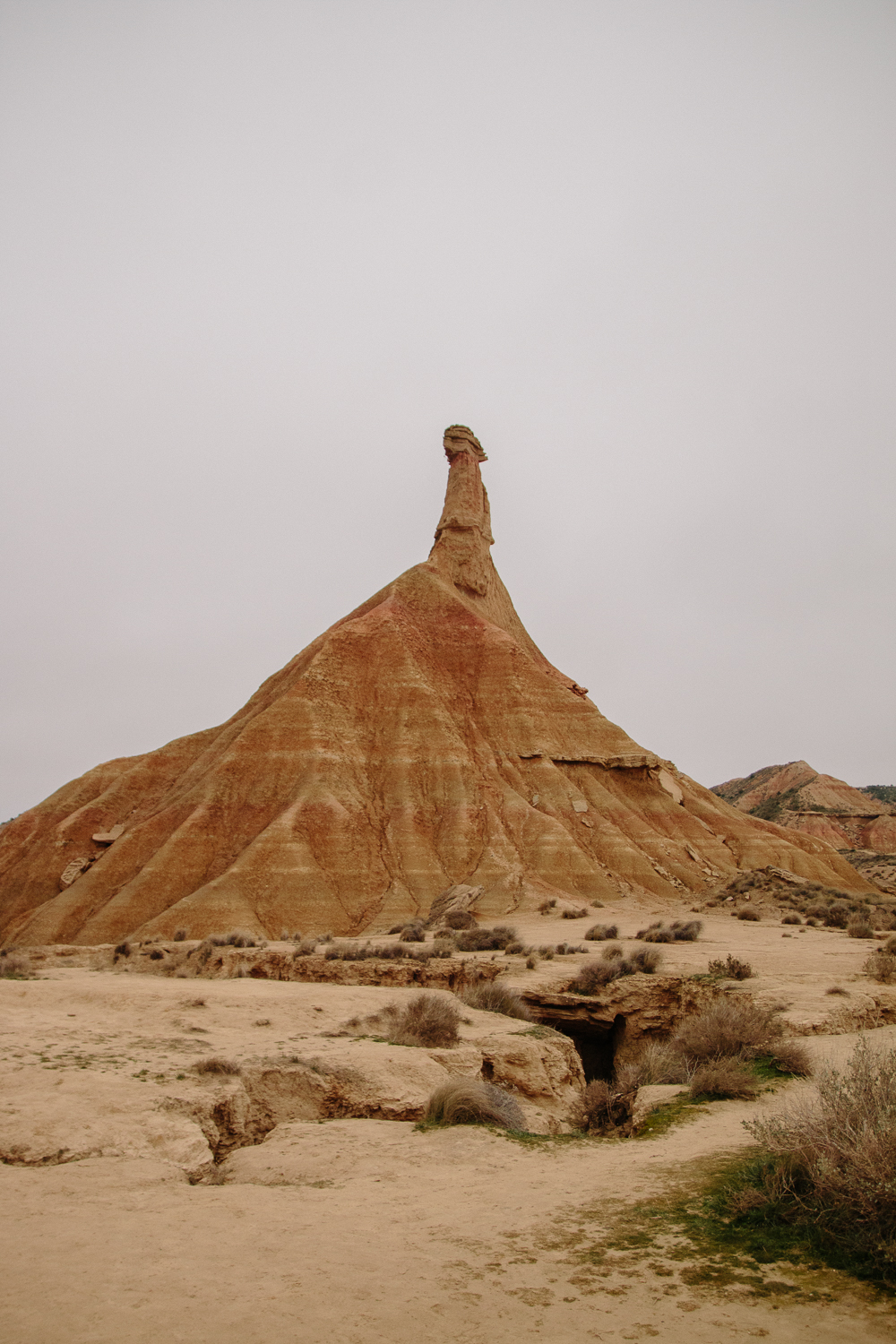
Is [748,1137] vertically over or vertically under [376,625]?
under

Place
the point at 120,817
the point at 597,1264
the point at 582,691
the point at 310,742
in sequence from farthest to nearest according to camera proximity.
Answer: the point at 582,691 → the point at 120,817 → the point at 310,742 → the point at 597,1264

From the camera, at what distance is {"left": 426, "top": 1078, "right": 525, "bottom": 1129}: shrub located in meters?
8.25

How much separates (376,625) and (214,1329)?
153 ft

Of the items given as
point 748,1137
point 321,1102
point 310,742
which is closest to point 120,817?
point 310,742

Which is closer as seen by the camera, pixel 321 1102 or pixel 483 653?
pixel 321 1102

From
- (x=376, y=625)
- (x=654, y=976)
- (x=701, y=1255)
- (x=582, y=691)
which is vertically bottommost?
(x=654, y=976)

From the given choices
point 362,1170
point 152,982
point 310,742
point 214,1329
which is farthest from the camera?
point 310,742

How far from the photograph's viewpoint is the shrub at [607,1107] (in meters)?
9.23

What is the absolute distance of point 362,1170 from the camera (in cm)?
679

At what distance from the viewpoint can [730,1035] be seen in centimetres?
1027

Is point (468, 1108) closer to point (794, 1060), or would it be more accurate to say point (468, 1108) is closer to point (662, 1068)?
point (662, 1068)

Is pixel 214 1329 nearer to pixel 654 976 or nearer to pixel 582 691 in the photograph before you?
pixel 654 976

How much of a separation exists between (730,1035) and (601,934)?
14334 millimetres

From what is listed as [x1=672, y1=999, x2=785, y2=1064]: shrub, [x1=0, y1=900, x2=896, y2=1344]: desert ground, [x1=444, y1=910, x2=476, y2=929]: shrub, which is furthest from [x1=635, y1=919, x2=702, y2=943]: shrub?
[x1=672, y1=999, x2=785, y2=1064]: shrub
